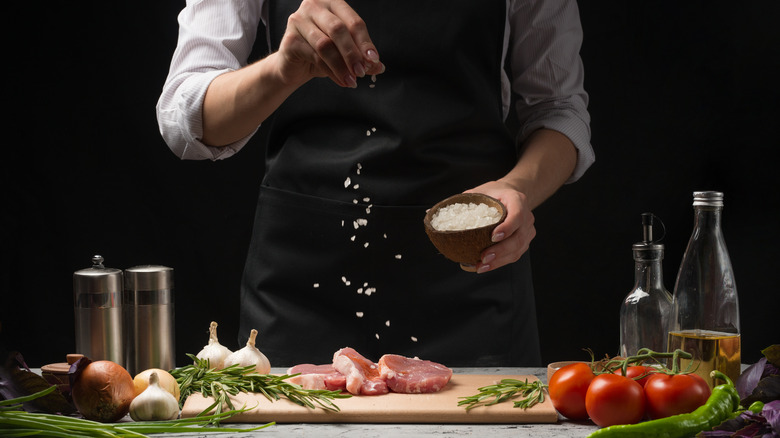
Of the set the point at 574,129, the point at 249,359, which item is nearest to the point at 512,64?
the point at 574,129

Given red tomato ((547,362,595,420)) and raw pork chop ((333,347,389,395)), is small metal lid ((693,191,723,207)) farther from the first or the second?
raw pork chop ((333,347,389,395))

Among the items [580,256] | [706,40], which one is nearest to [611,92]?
[706,40]

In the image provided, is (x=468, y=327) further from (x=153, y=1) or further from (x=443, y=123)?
(x=153, y=1)

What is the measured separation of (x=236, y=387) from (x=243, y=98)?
0.64 meters

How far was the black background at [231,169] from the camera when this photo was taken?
2.99 meters

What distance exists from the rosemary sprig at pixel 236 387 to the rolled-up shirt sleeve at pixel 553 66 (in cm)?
102

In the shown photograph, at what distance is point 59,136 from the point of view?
302cm

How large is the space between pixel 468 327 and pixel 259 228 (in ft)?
1.87

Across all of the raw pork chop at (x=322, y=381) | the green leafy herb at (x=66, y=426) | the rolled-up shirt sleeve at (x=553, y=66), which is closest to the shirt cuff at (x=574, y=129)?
the rolled-up shirt sleeve at (x=553, y=66)

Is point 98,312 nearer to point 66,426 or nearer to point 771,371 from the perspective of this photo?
point 66,426

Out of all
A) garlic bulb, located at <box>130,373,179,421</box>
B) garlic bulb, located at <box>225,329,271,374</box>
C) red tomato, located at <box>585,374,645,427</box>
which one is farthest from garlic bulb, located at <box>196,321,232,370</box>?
red tomato, located at <box>585,374,645,427</box>

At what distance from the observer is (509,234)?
159 centimetres

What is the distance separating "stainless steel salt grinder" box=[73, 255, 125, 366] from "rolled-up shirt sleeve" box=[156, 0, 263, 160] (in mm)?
498

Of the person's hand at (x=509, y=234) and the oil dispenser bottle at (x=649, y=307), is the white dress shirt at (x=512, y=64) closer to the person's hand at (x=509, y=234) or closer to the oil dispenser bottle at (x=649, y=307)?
the person's hand at (x=509, y=234)
